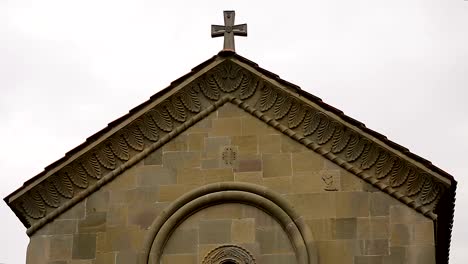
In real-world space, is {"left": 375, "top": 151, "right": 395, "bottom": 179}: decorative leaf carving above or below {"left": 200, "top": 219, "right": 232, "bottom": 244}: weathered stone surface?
above

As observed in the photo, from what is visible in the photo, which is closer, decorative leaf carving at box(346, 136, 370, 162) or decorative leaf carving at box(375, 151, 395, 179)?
decorative leaf carving at box(375, 151, 395, 179)

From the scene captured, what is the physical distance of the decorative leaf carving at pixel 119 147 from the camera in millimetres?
18922

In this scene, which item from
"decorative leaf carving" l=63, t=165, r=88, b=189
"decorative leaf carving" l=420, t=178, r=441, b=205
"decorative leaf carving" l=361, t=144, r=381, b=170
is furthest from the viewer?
"decorative leaf carving" l=63, t=165, r=88, b=189

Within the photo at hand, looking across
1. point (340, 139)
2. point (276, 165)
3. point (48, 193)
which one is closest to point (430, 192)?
point (340, 139)

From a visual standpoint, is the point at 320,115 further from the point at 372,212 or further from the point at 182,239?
the point at 182,239

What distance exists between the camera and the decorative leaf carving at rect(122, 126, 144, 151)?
1895 centimetres

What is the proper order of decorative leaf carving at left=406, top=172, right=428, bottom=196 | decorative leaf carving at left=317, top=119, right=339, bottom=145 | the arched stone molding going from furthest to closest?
decorative leaf carving at left=317, top=119, right=339, bottom=145, the arched stone molding, decorative leaf carving at left=406, top=172, right=428, bottom=196

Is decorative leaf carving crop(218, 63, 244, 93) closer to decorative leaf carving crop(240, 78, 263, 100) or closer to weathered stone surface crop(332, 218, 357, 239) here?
decorative leaf carving crop(240, 78, 263, 100)

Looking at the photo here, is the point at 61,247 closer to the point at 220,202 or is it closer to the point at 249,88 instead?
the point at 220,202

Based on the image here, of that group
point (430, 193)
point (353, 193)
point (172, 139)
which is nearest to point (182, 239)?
point (172, 139)

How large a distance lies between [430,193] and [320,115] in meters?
2.43

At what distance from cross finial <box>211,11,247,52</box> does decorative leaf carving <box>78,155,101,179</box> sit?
330 cm

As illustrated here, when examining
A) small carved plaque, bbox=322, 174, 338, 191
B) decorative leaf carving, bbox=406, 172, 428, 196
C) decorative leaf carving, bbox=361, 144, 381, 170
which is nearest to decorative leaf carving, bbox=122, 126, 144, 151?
small carved plaque, bbox=322, 174, 338, 191

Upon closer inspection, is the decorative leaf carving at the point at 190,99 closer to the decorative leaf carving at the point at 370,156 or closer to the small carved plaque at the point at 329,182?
the small carved plaque at the point at 329,182
